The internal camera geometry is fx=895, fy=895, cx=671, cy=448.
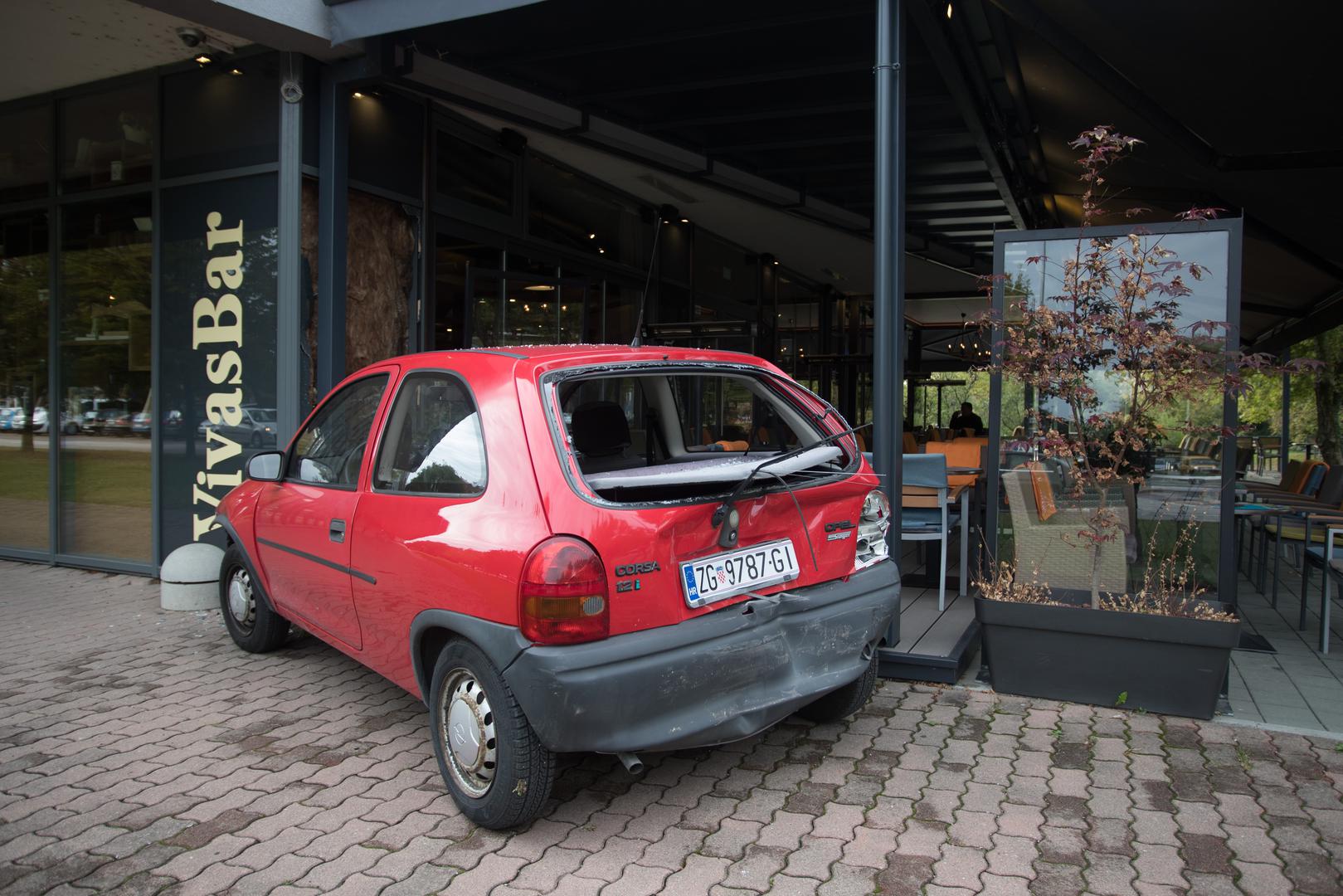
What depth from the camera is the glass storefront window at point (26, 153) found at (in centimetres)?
731

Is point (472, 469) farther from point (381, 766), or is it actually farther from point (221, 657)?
point (221, 657)

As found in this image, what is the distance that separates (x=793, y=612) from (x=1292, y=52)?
206 inches

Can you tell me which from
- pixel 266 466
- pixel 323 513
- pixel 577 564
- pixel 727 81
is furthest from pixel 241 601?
pixel 727 81

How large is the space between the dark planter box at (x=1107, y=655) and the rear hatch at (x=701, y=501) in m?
1.15

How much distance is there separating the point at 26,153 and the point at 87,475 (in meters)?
2.75

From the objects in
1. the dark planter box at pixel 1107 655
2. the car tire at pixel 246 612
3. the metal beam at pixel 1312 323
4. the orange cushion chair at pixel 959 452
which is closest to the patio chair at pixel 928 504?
the dark planter box at pixel 1107 655

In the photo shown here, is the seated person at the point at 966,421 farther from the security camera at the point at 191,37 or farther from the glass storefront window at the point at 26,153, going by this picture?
the glass storefront window at the point at 26,153

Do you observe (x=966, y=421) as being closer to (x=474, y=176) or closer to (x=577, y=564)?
(x=474, y=176)

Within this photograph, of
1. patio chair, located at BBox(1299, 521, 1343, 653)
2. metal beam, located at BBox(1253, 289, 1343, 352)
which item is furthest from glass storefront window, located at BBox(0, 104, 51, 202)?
metal beam, located at BBox(1253, 289, 1343, 352)

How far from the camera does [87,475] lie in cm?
731

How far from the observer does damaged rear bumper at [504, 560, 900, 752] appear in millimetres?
2607

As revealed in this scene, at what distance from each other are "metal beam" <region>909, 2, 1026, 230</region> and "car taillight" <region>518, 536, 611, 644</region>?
4.10 meters

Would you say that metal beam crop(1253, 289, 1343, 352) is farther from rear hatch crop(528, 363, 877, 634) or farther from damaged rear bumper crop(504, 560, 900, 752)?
damaged rear bumper crop(504, 560, 900, 752)

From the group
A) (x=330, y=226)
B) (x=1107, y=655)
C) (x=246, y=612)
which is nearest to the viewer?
(x=1107, y=655)
